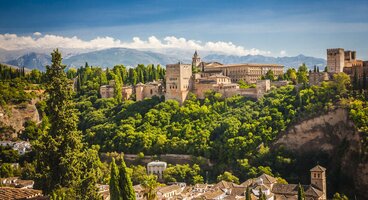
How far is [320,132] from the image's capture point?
39.7m

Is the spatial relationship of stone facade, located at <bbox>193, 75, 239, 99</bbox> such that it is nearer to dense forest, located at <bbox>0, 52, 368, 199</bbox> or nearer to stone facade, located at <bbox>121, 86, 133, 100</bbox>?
dense forest, located at <bbox>0, 52, 368, 199</bbox>

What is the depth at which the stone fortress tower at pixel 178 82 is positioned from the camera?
49.6 metres

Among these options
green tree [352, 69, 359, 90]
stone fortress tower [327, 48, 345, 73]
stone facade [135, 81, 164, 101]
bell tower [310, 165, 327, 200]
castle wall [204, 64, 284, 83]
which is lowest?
bell tower [310, 165, 327, 200]

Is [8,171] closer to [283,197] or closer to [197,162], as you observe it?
[197,162]

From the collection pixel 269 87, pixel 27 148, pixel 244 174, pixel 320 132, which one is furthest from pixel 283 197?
pixel 27 148

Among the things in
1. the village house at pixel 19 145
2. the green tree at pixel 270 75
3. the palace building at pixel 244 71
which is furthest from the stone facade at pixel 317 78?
the village house at pixel 19 145

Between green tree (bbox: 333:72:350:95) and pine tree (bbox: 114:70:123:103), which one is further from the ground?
green tree (bbox: 333:72:350:95)

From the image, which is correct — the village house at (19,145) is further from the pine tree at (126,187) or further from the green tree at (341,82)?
the pine tree at (126,187)

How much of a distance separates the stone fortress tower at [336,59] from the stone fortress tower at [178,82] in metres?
14.4

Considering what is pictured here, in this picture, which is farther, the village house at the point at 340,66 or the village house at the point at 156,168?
the village house at the point at 340,66

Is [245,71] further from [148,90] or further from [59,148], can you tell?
[59,148]

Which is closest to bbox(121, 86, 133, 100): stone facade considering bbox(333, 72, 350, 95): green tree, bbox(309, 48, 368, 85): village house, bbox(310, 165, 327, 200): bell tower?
bbox(309, 48, 368, 85): village house

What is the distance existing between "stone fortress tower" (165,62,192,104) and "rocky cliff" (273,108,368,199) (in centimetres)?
1292

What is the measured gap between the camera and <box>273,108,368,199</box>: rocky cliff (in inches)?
1409
